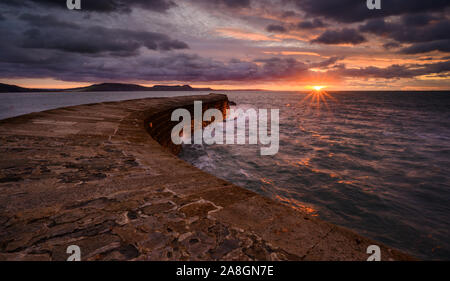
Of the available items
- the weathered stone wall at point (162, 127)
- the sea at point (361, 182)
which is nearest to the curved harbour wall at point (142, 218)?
the sea at point (361, 182)

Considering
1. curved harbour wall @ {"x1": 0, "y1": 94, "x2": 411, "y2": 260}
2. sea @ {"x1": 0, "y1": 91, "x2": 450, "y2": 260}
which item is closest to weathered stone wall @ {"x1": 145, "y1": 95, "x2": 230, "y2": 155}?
sea @ {"x1": 0, "y1": 91, "x2": 450, "y2": 260}

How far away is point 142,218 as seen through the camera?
162 centimetres

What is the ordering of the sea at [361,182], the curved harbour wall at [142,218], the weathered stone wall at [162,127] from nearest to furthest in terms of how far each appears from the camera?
the curved harbour wall at [142,218], the sea at [361,182], the weathered stone wall at [162,127]

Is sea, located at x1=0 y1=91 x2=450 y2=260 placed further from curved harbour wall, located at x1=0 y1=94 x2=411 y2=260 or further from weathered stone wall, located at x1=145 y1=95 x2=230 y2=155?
curved harbour wall, located at x1=0 y1=94 x2=411 y2=260

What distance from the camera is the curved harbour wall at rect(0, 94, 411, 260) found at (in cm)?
131

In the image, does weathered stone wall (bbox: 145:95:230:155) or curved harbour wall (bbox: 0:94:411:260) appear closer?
curved harbour wall (bbox: 0:94:411:260)

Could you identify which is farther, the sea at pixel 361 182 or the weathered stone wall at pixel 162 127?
the weathered stone wall at pixel 162 127

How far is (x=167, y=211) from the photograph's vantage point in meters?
1.73

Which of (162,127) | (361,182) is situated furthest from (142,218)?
(162,127)

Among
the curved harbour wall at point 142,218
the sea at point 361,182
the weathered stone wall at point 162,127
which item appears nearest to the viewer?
the curved harbour wall at point 142,218

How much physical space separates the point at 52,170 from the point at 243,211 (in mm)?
2377

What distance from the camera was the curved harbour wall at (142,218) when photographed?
1.31 meters

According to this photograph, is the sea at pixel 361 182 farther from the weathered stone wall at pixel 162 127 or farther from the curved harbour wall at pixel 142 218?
the curved harbour wall at pixel 142 218
